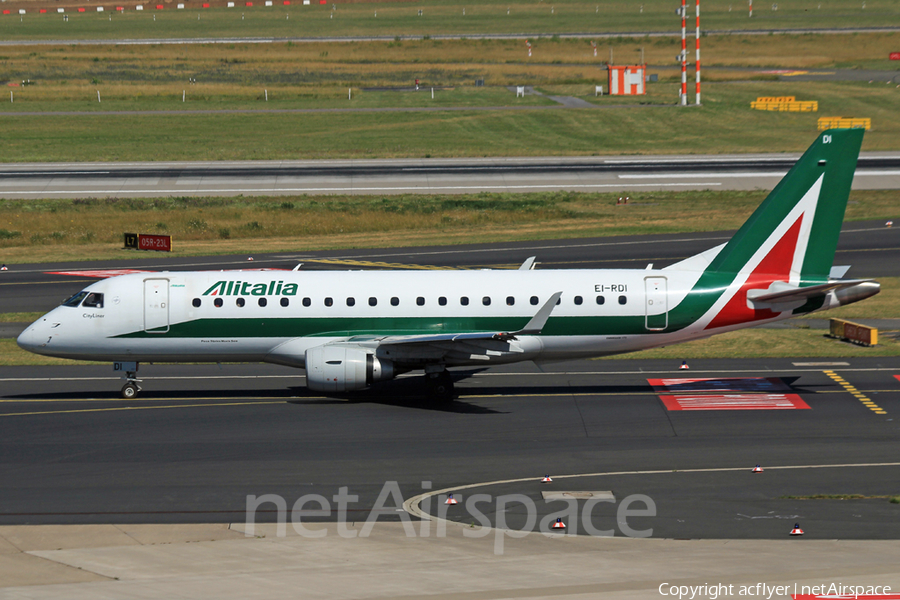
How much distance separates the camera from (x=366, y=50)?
573ft

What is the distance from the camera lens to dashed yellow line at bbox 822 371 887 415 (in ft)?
103

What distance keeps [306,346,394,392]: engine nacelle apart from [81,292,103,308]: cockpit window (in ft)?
24.9

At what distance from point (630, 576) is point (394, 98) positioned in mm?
110833

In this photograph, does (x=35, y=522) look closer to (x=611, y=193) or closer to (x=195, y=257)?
(x=195, y=257)

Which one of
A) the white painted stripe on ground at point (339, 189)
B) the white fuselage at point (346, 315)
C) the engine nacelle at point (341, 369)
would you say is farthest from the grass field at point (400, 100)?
the engine nacelle at point (341, 369)

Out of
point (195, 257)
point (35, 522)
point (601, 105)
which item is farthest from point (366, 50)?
point (35, 522)

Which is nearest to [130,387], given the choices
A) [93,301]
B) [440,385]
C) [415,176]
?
[93,301]

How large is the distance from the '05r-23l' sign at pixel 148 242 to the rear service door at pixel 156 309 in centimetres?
2953

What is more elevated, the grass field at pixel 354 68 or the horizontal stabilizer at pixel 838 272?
the grass field at pixel 354 68

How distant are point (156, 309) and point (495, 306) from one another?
448 inches

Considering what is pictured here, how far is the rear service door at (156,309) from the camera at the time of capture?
1308 inches

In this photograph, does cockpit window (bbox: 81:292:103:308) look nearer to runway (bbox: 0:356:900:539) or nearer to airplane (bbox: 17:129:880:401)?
airplane (bbox: 17:129:880:401)

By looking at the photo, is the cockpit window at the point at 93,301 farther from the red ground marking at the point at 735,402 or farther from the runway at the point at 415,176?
the runway at the point at 415,176

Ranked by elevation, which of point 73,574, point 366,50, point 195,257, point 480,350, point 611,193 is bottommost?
point 73,574
